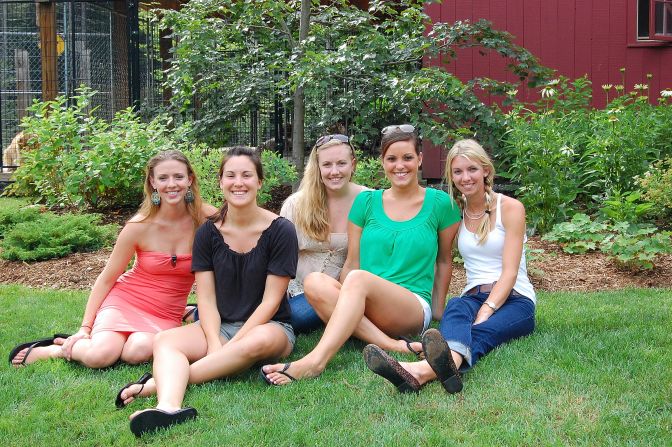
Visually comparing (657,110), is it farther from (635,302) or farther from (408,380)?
(408,380)

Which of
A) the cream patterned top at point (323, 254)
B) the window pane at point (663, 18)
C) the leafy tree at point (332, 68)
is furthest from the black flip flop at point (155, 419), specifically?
the window pane at point (663, 18)

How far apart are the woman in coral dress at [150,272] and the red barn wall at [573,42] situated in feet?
19.6

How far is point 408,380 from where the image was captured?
146 inches

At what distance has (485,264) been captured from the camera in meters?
4.55

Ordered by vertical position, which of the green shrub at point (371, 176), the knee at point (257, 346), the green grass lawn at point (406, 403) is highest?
the green shrub at point (371, 176)

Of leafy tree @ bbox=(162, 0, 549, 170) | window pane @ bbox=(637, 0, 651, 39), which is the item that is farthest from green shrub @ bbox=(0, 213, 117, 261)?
window pane @ bbox=(637, 0, 651, 39)

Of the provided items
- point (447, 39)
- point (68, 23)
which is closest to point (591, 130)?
point (447, 39)

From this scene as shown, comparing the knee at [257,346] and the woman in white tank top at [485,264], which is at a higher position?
the woman in white tank top at [485,264]

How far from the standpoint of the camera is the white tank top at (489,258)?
450cm

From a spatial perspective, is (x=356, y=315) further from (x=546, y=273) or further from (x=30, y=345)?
(x=546, y=273)

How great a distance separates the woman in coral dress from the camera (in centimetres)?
439

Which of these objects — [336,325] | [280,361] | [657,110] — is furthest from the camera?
[657,110]

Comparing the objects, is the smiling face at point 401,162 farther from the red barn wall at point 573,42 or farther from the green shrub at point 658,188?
the red barn wall at point 573,42

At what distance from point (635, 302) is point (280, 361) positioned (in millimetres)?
2434
